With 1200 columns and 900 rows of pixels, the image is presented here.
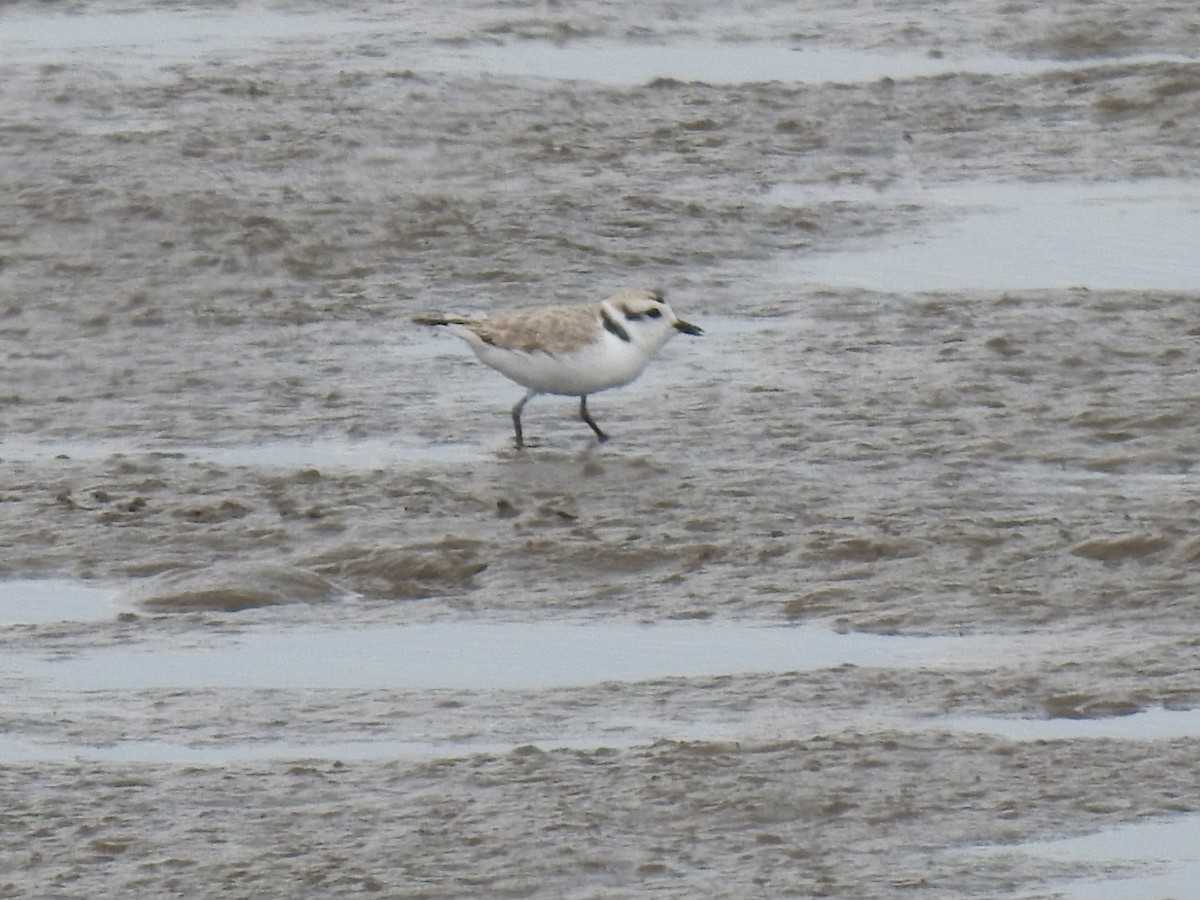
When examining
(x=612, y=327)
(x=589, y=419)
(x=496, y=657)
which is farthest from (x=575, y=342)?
(x=496, y=657)

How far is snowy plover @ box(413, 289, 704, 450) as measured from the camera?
10.0m

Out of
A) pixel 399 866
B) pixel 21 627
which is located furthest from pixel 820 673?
pixel 21 627

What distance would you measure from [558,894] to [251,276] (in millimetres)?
6098

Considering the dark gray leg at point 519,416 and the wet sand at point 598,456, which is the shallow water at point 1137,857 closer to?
the wet sand at point 598,456

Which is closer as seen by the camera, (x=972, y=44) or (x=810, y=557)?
(x=810, y=557)

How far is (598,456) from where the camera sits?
32.8 ft

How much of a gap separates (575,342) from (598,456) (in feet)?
1.39

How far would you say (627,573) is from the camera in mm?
8703

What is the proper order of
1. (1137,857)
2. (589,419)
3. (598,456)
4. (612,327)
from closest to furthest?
(1137,857) → (598,456) → (612,327) → (589,419)

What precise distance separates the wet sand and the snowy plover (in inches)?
10.1

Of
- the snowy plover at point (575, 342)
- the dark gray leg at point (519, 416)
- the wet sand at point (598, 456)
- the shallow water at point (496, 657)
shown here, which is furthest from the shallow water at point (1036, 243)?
the shallow water at point (496, 657)

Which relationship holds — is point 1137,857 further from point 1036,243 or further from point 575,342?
point 1036,243

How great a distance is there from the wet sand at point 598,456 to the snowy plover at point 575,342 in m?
0.26

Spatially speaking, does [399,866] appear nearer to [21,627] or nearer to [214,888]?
[214,888]
